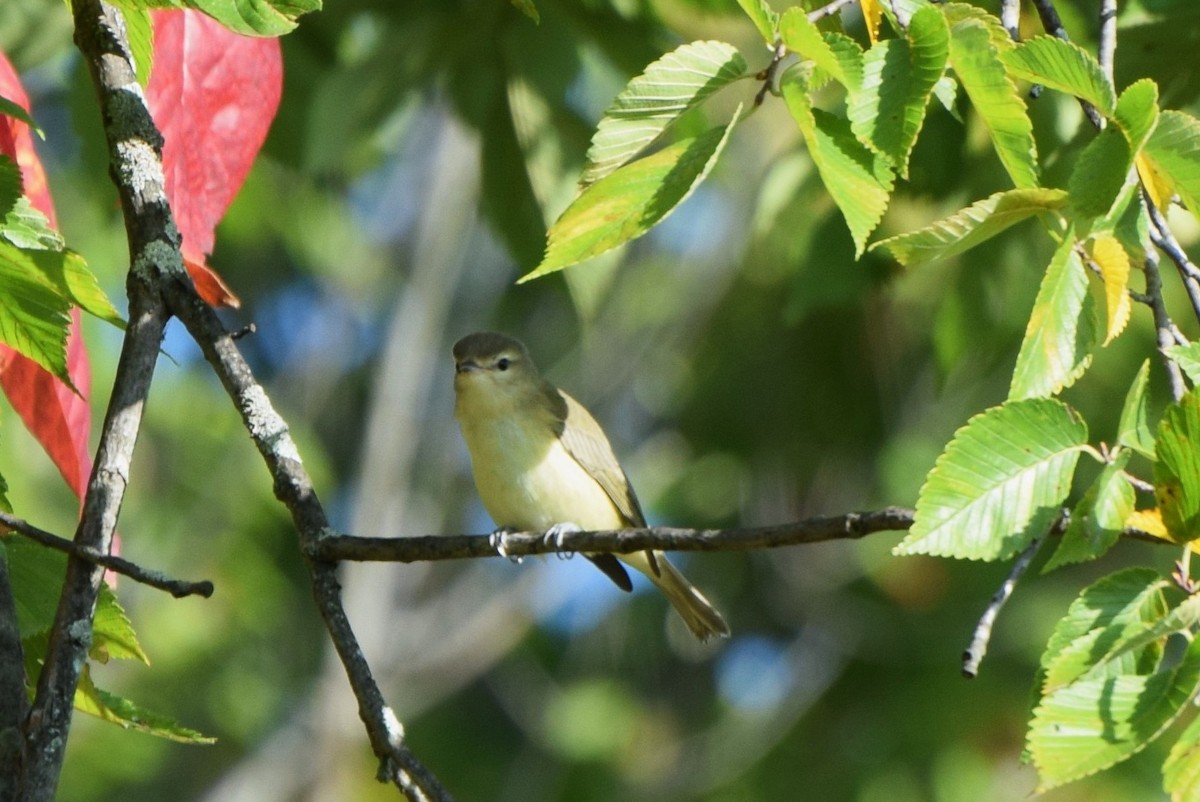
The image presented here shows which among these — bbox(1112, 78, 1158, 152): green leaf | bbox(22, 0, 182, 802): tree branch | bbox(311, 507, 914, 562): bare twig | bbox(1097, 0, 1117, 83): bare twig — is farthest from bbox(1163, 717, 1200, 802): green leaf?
bbox(22, 0, 182, 802): tree branch

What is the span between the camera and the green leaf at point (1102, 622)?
1704 millimetres

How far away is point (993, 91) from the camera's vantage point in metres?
1.87

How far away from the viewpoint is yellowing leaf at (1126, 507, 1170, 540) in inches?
69.8

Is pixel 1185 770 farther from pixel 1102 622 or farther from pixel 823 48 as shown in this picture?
pixel 823 48

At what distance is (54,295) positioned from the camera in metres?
2.07

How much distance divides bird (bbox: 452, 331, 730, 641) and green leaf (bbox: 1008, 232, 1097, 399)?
11.0ft

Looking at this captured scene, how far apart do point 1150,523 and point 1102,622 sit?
152mm

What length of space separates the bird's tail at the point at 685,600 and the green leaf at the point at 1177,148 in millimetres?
3697

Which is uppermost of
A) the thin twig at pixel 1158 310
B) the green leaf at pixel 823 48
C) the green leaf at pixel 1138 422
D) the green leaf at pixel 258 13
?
the green leaf at pixel 258 13

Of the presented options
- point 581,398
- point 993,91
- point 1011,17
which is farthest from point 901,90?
point 581,398

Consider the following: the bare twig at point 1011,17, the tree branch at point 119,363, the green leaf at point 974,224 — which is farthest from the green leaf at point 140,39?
the bare twig at point 1011,17

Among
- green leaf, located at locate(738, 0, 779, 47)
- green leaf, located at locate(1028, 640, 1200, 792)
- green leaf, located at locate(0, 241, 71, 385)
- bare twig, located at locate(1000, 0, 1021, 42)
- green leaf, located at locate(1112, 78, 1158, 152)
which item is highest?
green leaf, located at locate(0, 241, 71, 385)

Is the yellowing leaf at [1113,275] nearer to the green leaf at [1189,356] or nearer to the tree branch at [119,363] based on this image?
the green leaf at [1189,356]

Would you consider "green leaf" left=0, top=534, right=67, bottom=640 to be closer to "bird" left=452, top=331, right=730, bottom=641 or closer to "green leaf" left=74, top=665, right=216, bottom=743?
"green leaf" left=74, top=665, right=216, bottom=743
